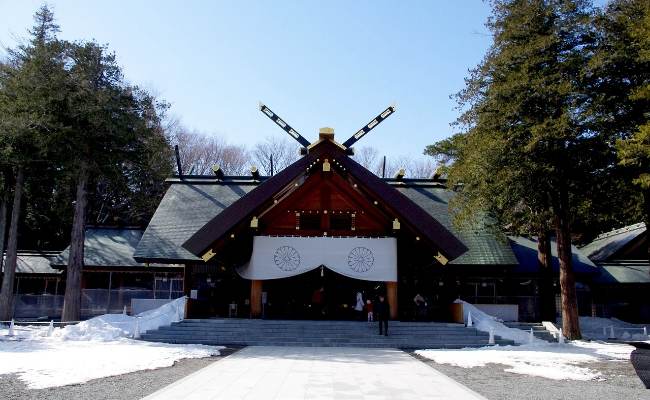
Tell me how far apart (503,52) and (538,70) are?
117 cm

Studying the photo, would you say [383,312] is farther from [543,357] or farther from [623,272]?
[623,272]

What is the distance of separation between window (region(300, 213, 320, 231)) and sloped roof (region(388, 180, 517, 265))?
5850 millimetres

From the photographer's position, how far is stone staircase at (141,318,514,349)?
47.6ft

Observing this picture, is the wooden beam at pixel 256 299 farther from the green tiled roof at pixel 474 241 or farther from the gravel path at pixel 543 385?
the green tiled roof at pixel 474 241

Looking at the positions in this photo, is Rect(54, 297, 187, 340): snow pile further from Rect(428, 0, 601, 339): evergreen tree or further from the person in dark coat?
Rect(428, 0, 601, 339): evergreen tree

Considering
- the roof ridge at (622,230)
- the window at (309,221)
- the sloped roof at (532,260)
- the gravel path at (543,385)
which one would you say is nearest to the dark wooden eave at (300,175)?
the window at (309,221)

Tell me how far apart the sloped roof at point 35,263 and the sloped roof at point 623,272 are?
2532 centimetres

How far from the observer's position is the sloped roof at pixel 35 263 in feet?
83.8

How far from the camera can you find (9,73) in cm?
1788

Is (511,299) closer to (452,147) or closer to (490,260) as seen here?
(490,260)

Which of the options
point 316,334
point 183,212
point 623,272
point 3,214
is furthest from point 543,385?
point 3,214

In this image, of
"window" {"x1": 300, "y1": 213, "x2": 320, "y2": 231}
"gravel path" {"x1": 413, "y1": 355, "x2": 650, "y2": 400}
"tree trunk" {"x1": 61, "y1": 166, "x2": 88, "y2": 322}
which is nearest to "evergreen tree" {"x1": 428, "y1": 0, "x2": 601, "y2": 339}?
"window" {"x1": 300, "y1": 213, "x2": 320, "y2": 231}

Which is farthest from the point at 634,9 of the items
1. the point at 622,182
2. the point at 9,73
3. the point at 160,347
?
the point at 9,73

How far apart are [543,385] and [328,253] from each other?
901 cm
